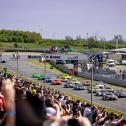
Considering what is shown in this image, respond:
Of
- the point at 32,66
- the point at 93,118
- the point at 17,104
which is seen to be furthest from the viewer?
the point at 32,66

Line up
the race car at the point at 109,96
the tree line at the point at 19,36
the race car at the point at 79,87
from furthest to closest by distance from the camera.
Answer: the tree line at the point at 19,36 < the race car at the point at 79,87 < the race car at the point at 109,96

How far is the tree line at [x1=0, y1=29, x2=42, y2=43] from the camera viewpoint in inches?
6983

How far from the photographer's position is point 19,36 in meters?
181

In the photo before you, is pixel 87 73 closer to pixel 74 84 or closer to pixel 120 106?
pixel 74 84

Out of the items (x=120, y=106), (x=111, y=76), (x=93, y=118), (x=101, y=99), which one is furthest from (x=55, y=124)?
(x=111, y=76)

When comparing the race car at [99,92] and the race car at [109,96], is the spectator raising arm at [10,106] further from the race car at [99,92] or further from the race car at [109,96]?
the race car at [99,92]

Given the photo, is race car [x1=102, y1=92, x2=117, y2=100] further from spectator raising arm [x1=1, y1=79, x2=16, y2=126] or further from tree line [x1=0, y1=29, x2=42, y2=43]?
tree line [x1=0, y1=29, x2=42, y2=43]

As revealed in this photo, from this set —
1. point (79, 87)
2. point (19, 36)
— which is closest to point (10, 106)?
point (79, 87)

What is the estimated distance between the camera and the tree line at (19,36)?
17736 centimetres

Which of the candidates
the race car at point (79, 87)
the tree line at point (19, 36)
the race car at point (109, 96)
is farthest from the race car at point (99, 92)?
the tree line at point (19, 36)

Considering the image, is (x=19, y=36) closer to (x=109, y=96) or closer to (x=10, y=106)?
(x=109, y=96)

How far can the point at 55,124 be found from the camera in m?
4.11

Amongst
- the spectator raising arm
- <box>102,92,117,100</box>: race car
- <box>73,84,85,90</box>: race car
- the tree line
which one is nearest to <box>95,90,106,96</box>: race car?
<box>102,92,117,100</box>: race car

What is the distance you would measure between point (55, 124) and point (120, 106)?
44.6 m
